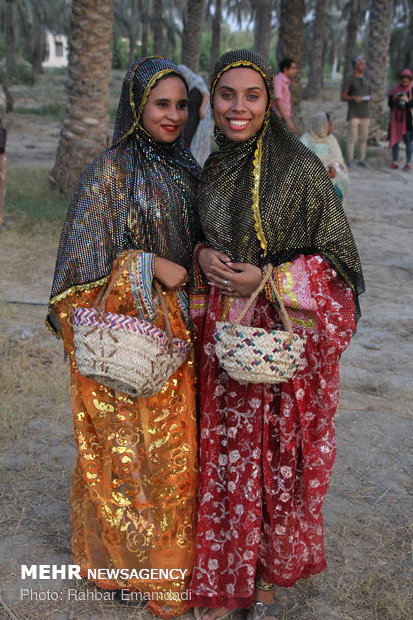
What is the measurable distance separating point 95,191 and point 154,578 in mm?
1344

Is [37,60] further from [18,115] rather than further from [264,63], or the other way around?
[264,63]

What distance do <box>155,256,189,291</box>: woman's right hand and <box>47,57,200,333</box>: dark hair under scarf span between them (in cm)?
9

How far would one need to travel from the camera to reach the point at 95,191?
2160 millimetres

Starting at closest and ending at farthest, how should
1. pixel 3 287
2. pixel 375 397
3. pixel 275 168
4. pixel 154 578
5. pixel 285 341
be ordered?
pixel 285 341
pixel 275 168
pixel 154 578
pixel 375 397
pixel 3 287

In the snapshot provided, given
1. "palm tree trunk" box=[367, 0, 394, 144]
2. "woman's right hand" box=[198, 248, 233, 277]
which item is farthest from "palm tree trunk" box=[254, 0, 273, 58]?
"woman's right hand" box=[198, 248, 233, 277]

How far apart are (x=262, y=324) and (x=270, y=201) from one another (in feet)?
1.33

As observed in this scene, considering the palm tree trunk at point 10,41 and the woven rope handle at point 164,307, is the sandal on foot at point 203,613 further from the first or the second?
the palm tree trunk at point 10,41

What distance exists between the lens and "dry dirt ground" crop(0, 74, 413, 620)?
2406 millimetres

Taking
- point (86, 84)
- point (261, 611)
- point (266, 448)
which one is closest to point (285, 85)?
point (86, 84)

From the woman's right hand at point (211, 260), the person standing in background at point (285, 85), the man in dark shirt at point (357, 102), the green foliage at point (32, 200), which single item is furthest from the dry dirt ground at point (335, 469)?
the man in dark shirt at point (357, 102)

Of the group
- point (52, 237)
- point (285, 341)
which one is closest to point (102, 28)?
point (52, 237)

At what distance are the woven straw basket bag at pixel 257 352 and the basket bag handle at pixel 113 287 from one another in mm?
226

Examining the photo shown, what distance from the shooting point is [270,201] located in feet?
6.84

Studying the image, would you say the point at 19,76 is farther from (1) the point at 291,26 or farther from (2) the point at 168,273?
(2) the point at 168,273
